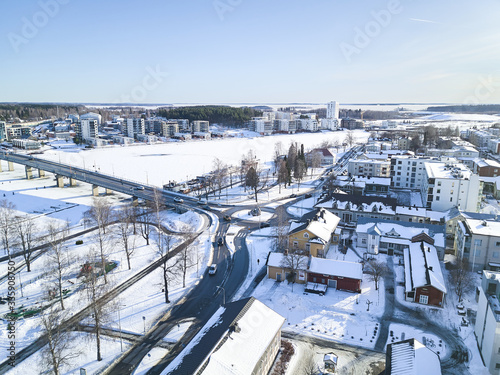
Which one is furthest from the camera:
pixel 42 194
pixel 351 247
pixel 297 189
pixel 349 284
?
pixel 297 189

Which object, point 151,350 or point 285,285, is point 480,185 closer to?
point 285,285

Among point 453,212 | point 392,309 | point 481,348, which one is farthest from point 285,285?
point 453,212

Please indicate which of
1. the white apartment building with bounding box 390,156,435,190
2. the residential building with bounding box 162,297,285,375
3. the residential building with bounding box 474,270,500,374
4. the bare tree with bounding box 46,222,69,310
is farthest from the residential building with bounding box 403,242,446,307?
the white apartment building with bounding box 390,156,435,190

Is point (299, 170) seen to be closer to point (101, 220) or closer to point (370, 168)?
point (370, 168)

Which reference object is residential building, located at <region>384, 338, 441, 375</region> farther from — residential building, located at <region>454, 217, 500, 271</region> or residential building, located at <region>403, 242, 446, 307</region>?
residential building, located at <region>454, 217, 500, 271</region>

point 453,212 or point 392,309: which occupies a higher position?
point 453,212

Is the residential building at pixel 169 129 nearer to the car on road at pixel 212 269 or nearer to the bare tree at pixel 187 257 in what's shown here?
the bare tree at pixel 187 257
